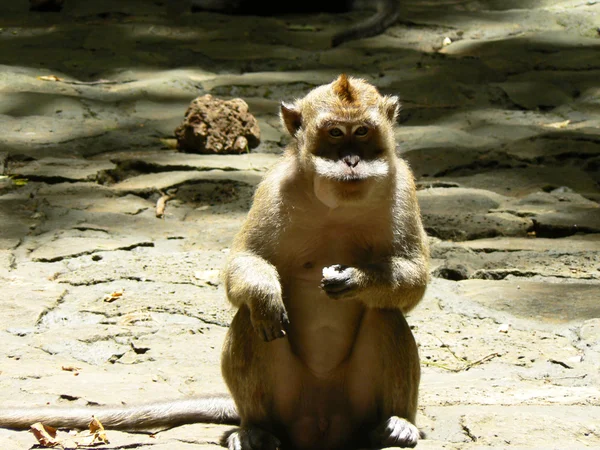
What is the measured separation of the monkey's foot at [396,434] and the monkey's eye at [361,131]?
1057 millimetres

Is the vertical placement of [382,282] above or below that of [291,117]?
below

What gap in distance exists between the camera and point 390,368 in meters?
3.42

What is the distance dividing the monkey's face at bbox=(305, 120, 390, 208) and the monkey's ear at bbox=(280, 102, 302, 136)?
0.26m

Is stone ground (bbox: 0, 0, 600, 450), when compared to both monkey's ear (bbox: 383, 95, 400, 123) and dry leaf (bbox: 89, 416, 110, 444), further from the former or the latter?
monkey's ear (bbox: 383, 95, 400, 123)

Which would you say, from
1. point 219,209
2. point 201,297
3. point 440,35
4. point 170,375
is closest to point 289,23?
point 440,35

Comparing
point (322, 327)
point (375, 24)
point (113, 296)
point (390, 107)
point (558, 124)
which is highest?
point (390, 107)

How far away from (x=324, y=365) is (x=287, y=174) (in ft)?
2.54

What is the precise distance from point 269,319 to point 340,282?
302 mm

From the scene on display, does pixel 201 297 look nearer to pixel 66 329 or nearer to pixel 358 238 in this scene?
pixel 66 329

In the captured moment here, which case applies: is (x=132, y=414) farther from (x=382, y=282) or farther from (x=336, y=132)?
(x=336, y=132)

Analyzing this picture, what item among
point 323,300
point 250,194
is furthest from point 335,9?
point 323,300

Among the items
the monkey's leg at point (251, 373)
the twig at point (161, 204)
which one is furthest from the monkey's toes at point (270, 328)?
the twig at point (161, 204)

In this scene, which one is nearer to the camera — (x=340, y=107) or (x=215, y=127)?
(x=340, y=107)

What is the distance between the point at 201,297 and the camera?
4910 millimetres
